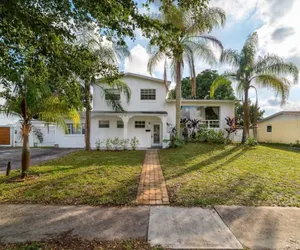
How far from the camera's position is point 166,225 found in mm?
3506

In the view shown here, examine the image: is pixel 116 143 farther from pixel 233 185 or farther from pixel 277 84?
pixel 277 84

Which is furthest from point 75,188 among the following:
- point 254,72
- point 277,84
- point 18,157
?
point 254,72

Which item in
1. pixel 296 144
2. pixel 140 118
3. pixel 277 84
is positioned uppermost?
pixel 277 84

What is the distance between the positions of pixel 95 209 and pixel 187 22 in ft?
41.3

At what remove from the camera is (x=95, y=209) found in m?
4.18

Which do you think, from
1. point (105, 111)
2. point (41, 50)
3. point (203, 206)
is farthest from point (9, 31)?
point (105, 111)

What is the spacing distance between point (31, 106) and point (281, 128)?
2201cm

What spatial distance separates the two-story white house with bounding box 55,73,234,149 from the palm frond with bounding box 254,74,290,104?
374 cm

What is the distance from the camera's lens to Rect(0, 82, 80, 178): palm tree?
243 inches

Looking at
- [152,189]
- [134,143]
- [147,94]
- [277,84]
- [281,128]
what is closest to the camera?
[152,189]

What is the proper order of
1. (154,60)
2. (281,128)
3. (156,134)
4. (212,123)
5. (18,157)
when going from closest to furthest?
1. (18,157)
2. (154,60)
3. (156,134)
4. (212,123)
5. (281,128)

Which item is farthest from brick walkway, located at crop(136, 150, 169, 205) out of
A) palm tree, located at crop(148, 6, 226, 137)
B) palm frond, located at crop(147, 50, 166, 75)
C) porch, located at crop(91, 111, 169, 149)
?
porch, located at crop(91, 111, 169, 149)

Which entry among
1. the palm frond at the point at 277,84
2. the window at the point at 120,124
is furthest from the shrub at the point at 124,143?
the palm frond at the point at 277,84

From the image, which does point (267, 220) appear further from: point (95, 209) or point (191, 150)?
point (191, 150)
